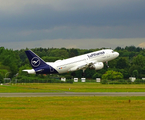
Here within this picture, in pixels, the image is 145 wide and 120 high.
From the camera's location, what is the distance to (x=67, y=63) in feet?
299

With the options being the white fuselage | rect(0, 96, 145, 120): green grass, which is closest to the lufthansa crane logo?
the white fuselage

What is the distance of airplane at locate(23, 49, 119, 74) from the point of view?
89500mm

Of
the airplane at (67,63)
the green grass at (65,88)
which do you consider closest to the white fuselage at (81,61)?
the airplane at (67,63)

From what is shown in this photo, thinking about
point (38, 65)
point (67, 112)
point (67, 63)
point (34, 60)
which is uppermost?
point (34, 60)

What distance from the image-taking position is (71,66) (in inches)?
3629

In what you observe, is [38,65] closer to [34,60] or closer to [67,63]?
[34,60]

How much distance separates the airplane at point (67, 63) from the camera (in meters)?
89.5

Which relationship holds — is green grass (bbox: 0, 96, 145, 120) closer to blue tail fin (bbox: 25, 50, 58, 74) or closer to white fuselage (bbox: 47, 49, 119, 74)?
blue tail fin (bbox: 25, 50, 58, 74)

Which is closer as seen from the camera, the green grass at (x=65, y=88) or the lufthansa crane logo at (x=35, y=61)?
the green grass at (x=65, y=88)

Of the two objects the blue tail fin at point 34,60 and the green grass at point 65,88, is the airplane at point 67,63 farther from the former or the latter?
the green grass at point 65,88

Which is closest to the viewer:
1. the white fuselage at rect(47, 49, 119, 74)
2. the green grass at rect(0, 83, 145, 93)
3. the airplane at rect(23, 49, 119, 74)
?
the green grass at rect(0, 83, 145, 93)

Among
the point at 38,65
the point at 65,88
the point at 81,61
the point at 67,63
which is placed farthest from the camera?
the point at 81,61

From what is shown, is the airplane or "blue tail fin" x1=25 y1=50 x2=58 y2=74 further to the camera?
the airplane

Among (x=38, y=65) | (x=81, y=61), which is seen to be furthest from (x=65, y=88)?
(x=81, y=61)
